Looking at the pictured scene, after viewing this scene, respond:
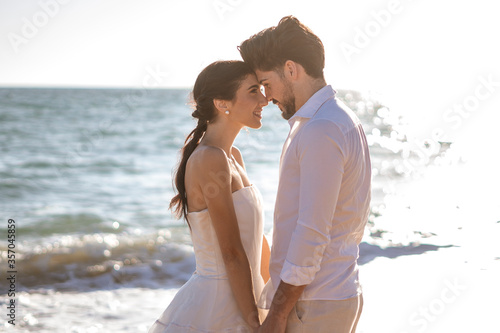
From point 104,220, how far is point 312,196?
9.26 m

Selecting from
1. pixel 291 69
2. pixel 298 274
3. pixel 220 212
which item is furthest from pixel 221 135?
pixel 298 274

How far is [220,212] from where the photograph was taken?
2730mm

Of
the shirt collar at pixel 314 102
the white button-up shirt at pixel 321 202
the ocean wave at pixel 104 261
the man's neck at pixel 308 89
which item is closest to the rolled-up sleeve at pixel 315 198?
the white button-up shirt at pixel 321 202

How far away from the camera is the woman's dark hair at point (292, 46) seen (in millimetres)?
2432

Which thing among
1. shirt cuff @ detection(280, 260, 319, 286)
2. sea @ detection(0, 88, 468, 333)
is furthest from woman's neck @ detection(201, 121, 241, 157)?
shirt cuff @ detection(280, 260, 319, 286)

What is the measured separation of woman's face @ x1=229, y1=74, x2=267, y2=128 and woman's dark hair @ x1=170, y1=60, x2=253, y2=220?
28 mm

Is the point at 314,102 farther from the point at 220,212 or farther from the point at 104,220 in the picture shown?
the point at 104,220

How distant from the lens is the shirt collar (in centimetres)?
237

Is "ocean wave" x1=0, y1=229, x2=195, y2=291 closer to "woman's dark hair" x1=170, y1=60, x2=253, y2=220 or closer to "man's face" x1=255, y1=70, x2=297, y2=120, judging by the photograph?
"woman's dark hair" x1=170, y1=60, x2=253, y2=220

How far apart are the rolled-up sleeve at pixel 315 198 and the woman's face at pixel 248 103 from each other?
28.5 inches

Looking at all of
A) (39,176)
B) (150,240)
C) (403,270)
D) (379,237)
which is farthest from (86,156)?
(403,270)

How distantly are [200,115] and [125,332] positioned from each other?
11.2 ft

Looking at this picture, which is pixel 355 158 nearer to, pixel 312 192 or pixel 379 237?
pixel 312 192

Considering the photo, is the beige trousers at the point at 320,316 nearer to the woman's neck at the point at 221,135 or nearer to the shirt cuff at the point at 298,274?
the shirt cuff at the point at 298,274
